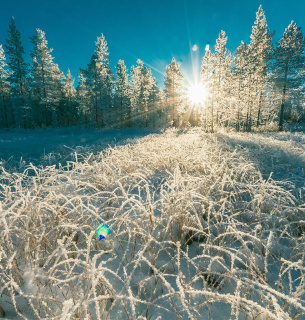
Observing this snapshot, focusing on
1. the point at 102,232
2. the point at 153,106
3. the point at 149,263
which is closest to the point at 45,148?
the point at 102,232

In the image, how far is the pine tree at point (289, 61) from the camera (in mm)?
21594

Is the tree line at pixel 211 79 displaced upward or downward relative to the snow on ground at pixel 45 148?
upward

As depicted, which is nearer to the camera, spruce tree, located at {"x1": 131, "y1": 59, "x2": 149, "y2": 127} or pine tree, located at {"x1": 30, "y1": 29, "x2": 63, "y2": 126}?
pine tree, located at {"x1": 30, "y1": 29, "x2": 63, "y2": 126}

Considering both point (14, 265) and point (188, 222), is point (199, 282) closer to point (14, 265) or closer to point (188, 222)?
point (188, 222)

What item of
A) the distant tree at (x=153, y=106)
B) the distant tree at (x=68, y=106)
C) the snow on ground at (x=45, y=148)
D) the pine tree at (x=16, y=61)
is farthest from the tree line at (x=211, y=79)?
the snow on ground at (x=45, y=148)

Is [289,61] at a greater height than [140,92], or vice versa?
[289,61]

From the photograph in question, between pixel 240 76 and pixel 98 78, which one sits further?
pixel 98 78

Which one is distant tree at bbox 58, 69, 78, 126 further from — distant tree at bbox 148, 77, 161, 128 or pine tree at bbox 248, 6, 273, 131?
pine tree at bbox 248, 6, 273, 131

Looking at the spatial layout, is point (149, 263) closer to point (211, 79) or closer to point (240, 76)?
point (211, 79)

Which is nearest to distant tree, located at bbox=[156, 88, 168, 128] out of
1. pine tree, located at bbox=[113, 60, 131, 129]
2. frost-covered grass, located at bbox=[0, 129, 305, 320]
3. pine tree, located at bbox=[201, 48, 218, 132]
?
pine tree, located at bbox=[113, 60, 131, 129]

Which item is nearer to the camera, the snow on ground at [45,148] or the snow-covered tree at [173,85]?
the snow on ground at [45,148]

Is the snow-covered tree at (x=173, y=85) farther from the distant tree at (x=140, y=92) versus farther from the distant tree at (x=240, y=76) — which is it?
the distant tree at (x=240, y=76)

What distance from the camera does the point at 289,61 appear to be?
22.2m

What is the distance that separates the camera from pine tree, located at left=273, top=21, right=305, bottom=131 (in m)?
21.6
